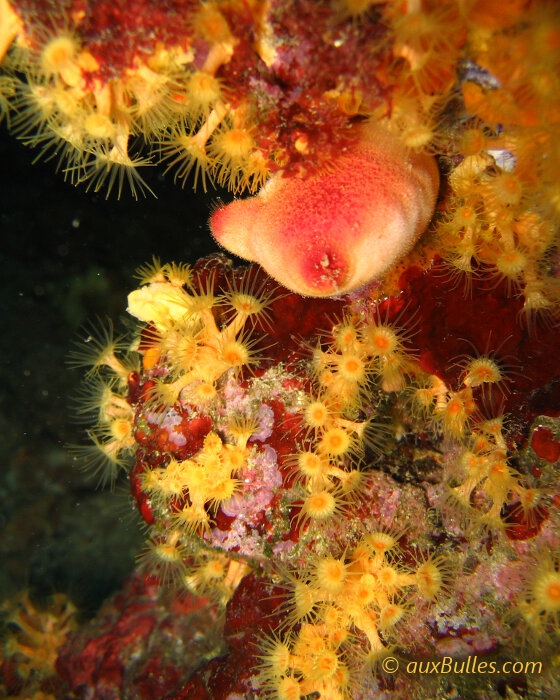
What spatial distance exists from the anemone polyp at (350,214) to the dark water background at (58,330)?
7.36 feet

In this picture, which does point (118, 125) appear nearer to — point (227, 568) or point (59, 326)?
point (227, 568)

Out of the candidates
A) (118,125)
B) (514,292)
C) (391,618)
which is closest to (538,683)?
(391,618)

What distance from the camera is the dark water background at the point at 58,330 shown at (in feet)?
16.8

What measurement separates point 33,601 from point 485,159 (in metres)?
8.69

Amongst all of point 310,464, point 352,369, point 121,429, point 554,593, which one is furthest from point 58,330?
point 554,593

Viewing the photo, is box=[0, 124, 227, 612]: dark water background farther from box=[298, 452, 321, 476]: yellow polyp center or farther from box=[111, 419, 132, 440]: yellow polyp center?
box=[298, 452, 321, 476]: yellow polyp center

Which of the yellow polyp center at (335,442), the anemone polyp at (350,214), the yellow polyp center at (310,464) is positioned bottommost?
the yellow polyp center at (310,464)

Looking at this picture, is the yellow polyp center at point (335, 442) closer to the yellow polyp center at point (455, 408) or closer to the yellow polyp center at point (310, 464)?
the yellow polyp center at point (310, 464)
